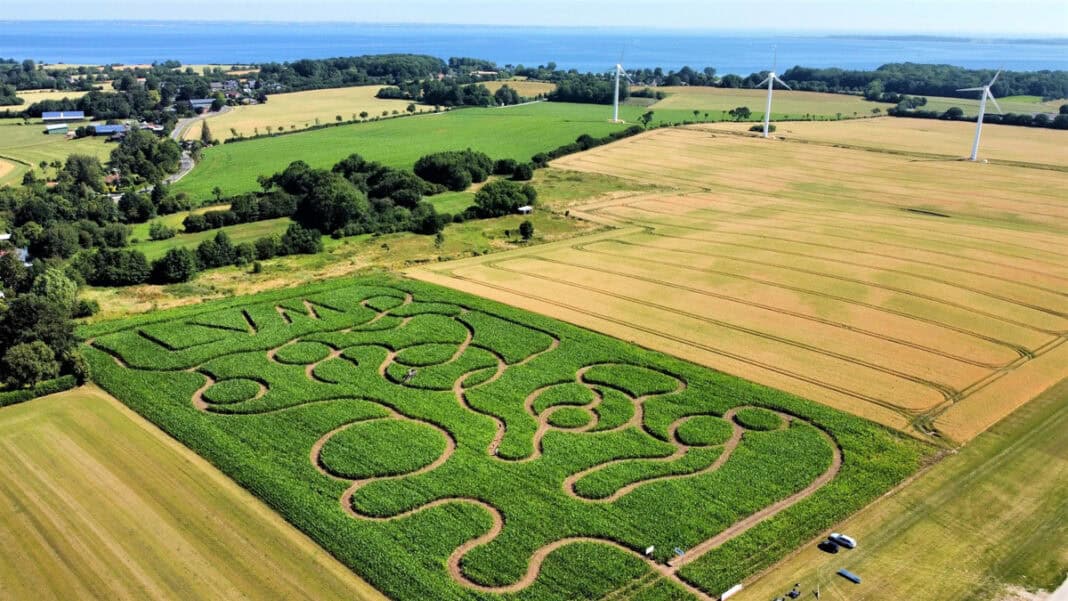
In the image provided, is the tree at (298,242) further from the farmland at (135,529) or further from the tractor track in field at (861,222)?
the tractor track in field at (861,222)

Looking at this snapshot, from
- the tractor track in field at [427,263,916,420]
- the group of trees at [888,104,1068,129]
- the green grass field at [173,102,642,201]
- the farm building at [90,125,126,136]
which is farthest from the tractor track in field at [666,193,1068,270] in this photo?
the farm building at [90,125,126,136]

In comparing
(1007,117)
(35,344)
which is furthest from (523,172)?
(1007,117)

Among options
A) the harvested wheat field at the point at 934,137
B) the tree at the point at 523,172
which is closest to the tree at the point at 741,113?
the harvested wheat field at the point at 934,137

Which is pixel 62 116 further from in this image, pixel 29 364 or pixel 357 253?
pixel 29 364

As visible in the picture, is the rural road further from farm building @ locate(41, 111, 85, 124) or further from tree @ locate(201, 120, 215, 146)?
farm building @ locate(41, 111, 85, 124)

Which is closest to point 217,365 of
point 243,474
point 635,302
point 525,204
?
point 243,474
